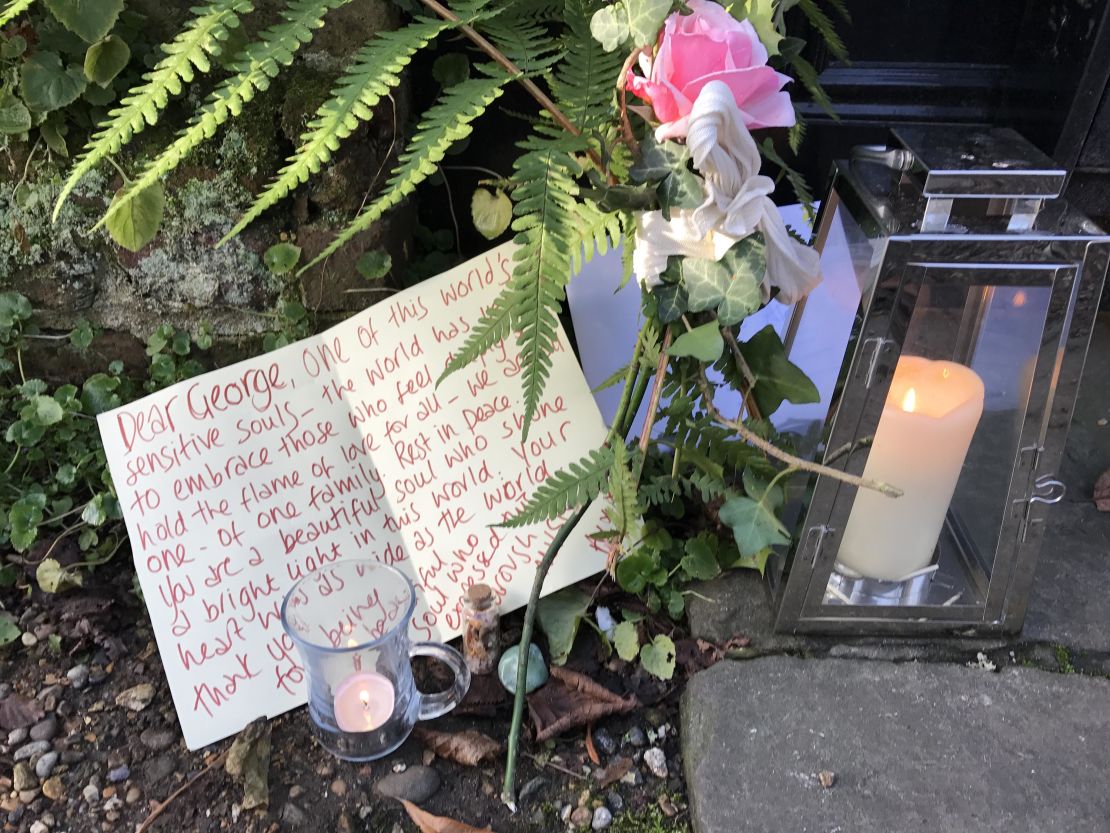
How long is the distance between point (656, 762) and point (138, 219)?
91cm

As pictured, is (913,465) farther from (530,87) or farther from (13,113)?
(13,113)

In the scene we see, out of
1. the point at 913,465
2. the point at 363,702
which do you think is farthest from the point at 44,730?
the point at 913,465

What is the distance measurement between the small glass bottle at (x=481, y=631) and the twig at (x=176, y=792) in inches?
11.8

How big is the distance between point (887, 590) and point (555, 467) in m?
0.45

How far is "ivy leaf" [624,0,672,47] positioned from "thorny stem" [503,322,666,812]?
0.31 m

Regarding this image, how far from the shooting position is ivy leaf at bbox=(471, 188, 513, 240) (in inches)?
48.0

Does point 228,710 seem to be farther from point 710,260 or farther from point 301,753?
point 710,260

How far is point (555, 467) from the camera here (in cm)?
117

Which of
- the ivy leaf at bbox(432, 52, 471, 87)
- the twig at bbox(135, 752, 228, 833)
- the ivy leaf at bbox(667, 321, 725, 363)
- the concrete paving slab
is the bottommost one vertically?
the twig at bbox(135, 752, 228, 833)

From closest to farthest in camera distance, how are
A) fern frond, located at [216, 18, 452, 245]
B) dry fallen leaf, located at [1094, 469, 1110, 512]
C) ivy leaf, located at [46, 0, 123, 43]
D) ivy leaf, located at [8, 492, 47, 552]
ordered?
fern frond, located at [216, 18, 452, 245] < ivy leaf, located at [46, 0, 123, 43] < ivy leaf, located at [8, 492, 47, 552] < dry fallen leaf, located at [1094, 469, 1110, 512]

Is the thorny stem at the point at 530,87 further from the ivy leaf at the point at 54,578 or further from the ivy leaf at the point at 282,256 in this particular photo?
the ivy leaf at the point at 54,578

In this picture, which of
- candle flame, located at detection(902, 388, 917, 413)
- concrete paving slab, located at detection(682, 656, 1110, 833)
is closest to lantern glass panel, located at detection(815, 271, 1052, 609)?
candle flame, located at detection(902, 388, 917, 413)

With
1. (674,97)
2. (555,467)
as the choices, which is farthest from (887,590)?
(674,97)

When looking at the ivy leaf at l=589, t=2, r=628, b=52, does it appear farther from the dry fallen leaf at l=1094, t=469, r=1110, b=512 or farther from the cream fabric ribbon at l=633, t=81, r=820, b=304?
the dry fallen leaf at l=1094, t=469, r=1110, b=512
